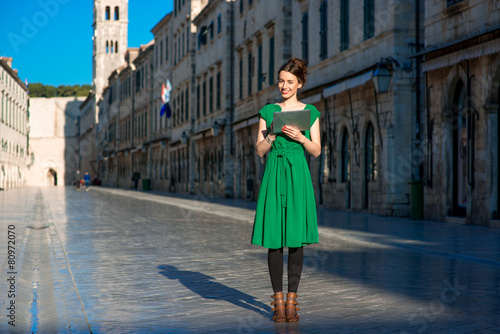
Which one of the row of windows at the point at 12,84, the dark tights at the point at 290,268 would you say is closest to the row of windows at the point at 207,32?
the row of windows at the point at 12,84

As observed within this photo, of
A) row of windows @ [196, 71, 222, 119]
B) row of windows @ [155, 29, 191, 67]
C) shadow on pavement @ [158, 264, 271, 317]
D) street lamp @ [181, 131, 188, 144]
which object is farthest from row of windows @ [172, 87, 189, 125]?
shadow on pavement @ [158, 264, 271, 317]

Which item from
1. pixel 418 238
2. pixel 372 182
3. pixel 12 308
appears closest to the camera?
pixel 12 308

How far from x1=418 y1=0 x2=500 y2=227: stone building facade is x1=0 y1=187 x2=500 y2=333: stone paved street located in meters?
2.36

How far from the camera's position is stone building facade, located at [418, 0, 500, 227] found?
15.5m

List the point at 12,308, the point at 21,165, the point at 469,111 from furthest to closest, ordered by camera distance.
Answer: the point at 21,165 < the point at 469,111 < the point at 12,308

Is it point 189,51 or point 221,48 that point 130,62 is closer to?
point 189,51

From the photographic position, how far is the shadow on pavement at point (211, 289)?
248 inches

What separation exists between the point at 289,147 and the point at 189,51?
43.5m

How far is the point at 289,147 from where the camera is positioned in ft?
17.7

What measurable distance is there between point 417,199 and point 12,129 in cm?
6787

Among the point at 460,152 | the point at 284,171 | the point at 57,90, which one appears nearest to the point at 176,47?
the point at 460,152

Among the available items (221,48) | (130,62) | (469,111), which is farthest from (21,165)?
(469,111)

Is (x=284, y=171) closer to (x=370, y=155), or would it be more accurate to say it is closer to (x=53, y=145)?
(x=370, y=155)

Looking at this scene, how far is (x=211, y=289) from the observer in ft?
23.7
